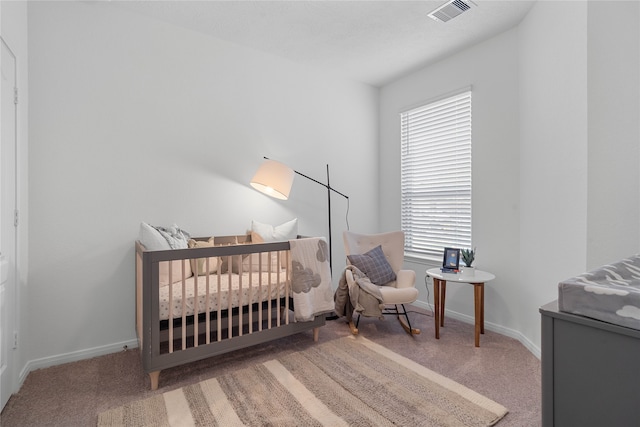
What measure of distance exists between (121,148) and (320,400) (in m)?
2.24

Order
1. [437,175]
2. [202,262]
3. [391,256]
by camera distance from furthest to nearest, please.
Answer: [437,175], [391,256], [202,262]

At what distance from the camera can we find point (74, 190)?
7.21 feet

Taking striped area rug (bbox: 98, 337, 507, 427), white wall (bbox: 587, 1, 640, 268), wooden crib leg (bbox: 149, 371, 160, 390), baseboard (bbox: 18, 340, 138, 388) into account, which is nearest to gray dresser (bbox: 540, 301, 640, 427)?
striped area rug (bbox: 98, 337, 507, 427)

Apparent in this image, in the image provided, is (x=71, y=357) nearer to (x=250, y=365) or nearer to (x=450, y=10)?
(x=250, y=365)

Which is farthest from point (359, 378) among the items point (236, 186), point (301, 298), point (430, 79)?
point (430, 79)

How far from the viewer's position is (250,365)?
2141 millimetres

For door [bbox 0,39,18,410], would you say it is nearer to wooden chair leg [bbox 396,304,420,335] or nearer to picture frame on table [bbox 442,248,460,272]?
wooden chair leg [bbox 396,304,420,335]

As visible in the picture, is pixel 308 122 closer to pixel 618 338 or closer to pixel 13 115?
pixel 13 115

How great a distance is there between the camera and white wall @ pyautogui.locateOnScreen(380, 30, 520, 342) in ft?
8.73

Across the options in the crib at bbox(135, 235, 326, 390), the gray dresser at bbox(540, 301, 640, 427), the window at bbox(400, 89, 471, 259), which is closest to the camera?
the gray dresser at bbox(540, 301, 640, 427)

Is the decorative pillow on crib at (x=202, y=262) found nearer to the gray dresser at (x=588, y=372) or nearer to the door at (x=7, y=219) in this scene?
the door at (x=7, y=219)

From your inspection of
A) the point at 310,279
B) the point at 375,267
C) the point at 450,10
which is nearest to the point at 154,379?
the point at 310,279

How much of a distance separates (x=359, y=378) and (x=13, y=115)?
2.60m

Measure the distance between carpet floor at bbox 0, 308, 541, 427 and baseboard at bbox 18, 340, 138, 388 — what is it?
5 cm
